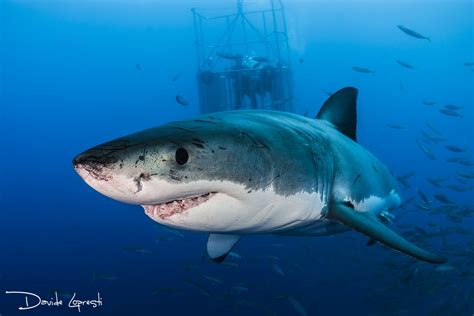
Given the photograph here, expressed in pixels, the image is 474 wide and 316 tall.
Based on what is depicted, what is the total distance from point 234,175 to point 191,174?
22 centimetres

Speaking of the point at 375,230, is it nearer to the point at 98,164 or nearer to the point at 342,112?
the point at 98,164

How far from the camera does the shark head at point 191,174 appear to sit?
153 centimetres

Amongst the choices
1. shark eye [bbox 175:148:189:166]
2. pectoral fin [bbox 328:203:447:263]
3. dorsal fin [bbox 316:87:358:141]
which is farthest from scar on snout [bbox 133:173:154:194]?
dorsal fin [bbox 316:87:358:141]

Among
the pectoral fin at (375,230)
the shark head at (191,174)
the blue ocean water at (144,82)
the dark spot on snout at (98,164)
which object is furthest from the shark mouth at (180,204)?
the blue ocean water at (144,82)

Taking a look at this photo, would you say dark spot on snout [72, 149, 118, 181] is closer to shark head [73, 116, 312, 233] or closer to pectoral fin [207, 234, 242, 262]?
shark head [73, 116, 312, 233]

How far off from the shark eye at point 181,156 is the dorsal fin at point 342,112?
2318 mm

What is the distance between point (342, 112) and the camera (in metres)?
3.77

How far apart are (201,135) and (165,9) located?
96.8m

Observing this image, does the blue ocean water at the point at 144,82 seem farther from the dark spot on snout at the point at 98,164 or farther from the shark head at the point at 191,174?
the dark spot on snout at the point at 98,164

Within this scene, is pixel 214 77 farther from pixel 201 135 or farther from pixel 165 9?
pixel 165 9

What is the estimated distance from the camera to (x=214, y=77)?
15.0m

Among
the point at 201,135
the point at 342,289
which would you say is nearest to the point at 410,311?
the point at 342,289

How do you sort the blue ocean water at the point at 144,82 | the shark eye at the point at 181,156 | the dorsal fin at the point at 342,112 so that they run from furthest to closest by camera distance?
the blue ocean water at the point at 144,82, the dorsal fin at the point at 342,112, the shark eye at the point at 181,156

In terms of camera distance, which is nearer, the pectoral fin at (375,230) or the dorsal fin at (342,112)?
the pectoral fin at (375,230)
